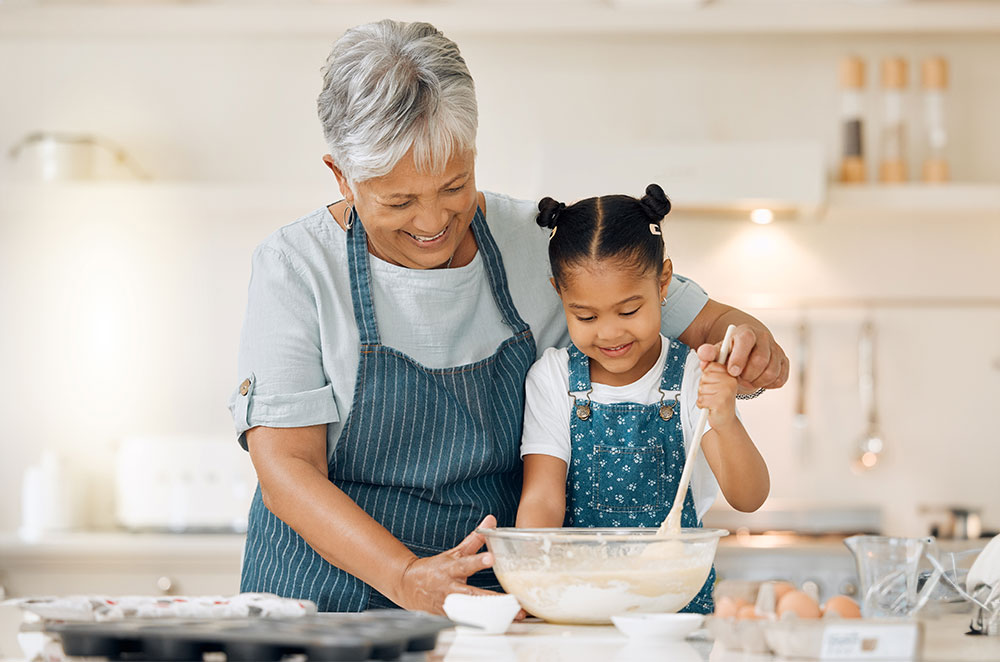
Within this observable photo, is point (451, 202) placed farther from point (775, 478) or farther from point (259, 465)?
point (775, 478)

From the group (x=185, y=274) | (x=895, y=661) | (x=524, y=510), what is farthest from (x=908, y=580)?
(x=185, y=274)

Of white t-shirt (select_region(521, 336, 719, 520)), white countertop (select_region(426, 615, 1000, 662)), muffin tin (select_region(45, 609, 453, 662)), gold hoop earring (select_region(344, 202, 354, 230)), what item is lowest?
white countertop (select_region(426, 615, 1000, 662))

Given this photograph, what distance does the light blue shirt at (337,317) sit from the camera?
1410 mm

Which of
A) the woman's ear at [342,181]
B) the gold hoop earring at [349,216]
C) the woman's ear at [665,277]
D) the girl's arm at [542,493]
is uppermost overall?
the woman's ear at [342,181]

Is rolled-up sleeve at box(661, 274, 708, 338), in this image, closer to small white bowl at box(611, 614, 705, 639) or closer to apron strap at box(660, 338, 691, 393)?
apron strap at box(660, 338, 691, 393)

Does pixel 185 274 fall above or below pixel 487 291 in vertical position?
above

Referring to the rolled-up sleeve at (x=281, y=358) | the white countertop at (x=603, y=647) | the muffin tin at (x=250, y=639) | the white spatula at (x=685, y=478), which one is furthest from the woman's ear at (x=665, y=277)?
the muffin tin at (x=250, y=639)

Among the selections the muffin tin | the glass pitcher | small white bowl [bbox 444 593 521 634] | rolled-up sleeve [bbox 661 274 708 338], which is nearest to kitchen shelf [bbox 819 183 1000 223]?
rolled-up sleeve [bbox 661 274 708 338]

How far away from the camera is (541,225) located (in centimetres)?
158

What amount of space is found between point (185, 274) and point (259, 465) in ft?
7.53

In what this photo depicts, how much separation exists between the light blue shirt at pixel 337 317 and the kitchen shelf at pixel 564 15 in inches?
70.3

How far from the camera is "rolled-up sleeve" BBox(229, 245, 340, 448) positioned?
1.39 meters

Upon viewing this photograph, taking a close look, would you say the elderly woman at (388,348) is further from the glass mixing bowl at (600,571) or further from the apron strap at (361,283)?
the glass mixing bowl at (600,571)

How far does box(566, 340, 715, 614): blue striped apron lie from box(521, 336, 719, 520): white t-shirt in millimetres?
11
